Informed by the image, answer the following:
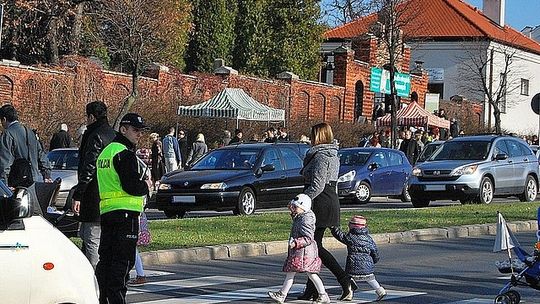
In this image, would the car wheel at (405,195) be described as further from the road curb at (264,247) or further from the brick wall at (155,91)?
the brick wall at (155,91)

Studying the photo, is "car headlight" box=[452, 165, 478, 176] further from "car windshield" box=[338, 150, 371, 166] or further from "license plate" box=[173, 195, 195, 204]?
"license plate" box=[173, 195, 195, 204]

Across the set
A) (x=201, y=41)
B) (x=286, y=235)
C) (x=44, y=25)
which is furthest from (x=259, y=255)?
(x=201, y=41)

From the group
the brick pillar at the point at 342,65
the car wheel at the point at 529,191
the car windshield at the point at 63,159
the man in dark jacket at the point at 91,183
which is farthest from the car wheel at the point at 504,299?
the brick pillar at the point at 342,65

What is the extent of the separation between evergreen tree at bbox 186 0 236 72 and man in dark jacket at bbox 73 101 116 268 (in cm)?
4711

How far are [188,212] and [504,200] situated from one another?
33.7ft

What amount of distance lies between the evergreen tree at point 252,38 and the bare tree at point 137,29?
11030mm

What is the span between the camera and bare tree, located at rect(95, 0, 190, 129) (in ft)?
134

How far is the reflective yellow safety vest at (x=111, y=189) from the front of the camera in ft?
30.3

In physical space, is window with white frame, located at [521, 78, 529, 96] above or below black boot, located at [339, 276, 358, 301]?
above

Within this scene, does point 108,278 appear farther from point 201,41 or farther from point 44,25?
point 201,41

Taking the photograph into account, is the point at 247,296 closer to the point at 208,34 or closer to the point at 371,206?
the point at 371,206

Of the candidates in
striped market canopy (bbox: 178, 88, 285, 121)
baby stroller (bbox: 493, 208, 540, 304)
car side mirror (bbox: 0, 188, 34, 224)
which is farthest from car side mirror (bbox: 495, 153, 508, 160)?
car side mirror (bbox: 0, 188, 34, 224)

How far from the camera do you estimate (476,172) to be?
26.2 meters

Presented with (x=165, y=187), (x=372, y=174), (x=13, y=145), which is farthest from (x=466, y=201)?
(x=13, y=145)
